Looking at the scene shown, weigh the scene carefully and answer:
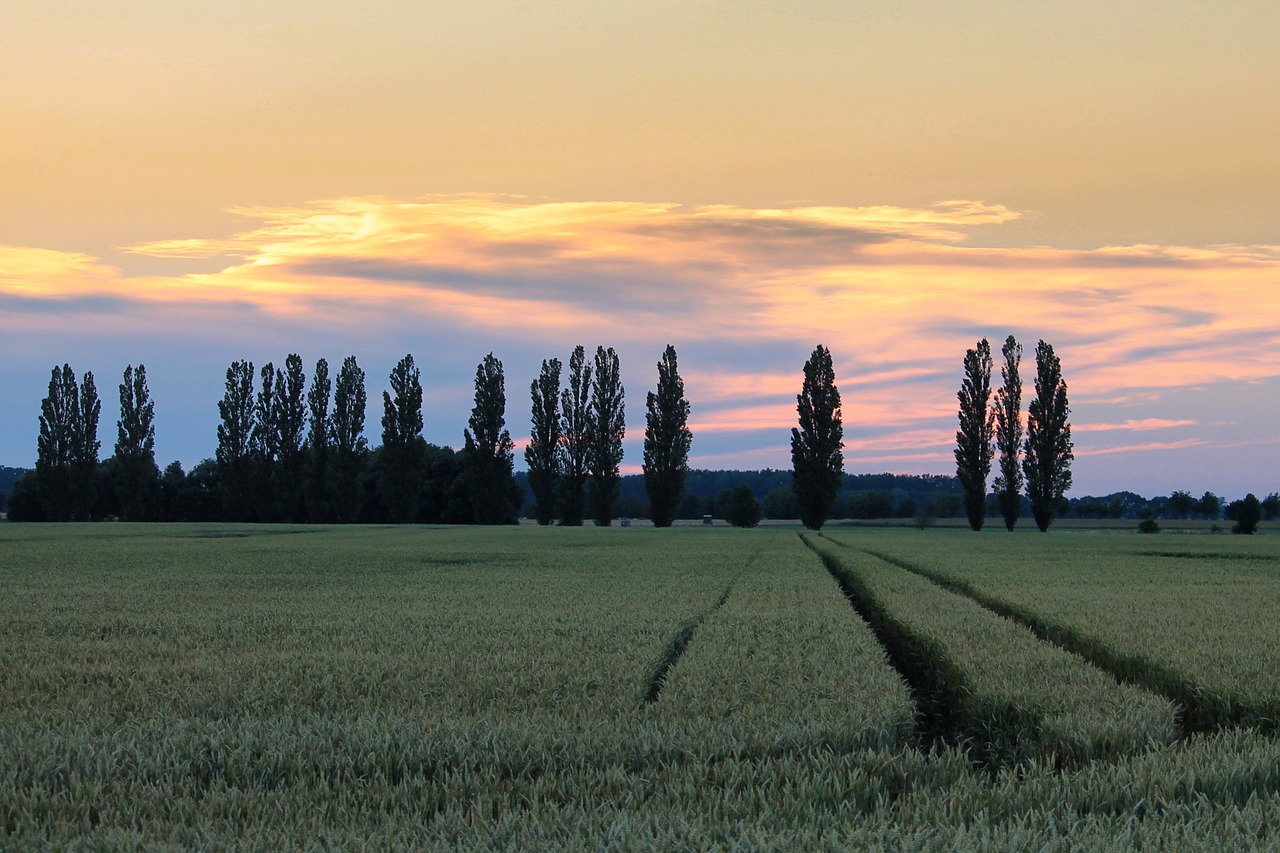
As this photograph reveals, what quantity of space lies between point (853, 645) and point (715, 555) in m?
24.8

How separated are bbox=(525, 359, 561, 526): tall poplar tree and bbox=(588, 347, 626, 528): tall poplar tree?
2985mm

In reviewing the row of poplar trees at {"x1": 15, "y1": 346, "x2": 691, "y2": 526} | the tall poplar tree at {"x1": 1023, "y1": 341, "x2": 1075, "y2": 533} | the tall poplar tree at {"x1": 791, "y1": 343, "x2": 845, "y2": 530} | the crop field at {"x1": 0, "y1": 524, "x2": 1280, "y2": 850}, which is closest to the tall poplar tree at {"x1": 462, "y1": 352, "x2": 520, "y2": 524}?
the row of poplar trees at {"x1": 15, "y1": 346, "x2": 691, "y2": 526}

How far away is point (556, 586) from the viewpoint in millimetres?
21281

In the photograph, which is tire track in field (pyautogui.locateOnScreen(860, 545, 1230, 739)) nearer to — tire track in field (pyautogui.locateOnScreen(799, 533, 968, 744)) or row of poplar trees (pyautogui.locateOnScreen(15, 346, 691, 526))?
tire track in field (pyautogui.locateOnScreen(799, 533, 968, 744))

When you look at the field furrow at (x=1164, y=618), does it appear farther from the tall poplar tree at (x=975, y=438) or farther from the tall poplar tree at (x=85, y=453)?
the tall poplar tree at (x=85, y=453)

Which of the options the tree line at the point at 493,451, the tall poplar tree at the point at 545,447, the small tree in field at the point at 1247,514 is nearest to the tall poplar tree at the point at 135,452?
the tree line at the point at 493,451

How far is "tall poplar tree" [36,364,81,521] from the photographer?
296ft

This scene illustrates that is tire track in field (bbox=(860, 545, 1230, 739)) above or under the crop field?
under

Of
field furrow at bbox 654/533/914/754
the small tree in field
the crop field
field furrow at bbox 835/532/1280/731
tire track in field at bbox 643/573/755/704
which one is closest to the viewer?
the crop field

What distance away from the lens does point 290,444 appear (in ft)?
300

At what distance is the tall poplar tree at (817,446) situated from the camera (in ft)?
276

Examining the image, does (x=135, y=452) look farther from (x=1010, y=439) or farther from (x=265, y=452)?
(x=1010, y=439)

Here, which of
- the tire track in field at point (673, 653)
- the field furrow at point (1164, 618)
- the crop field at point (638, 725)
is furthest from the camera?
the field furrow at point (1164, 618)

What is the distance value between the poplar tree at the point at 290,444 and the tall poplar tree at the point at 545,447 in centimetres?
1954
